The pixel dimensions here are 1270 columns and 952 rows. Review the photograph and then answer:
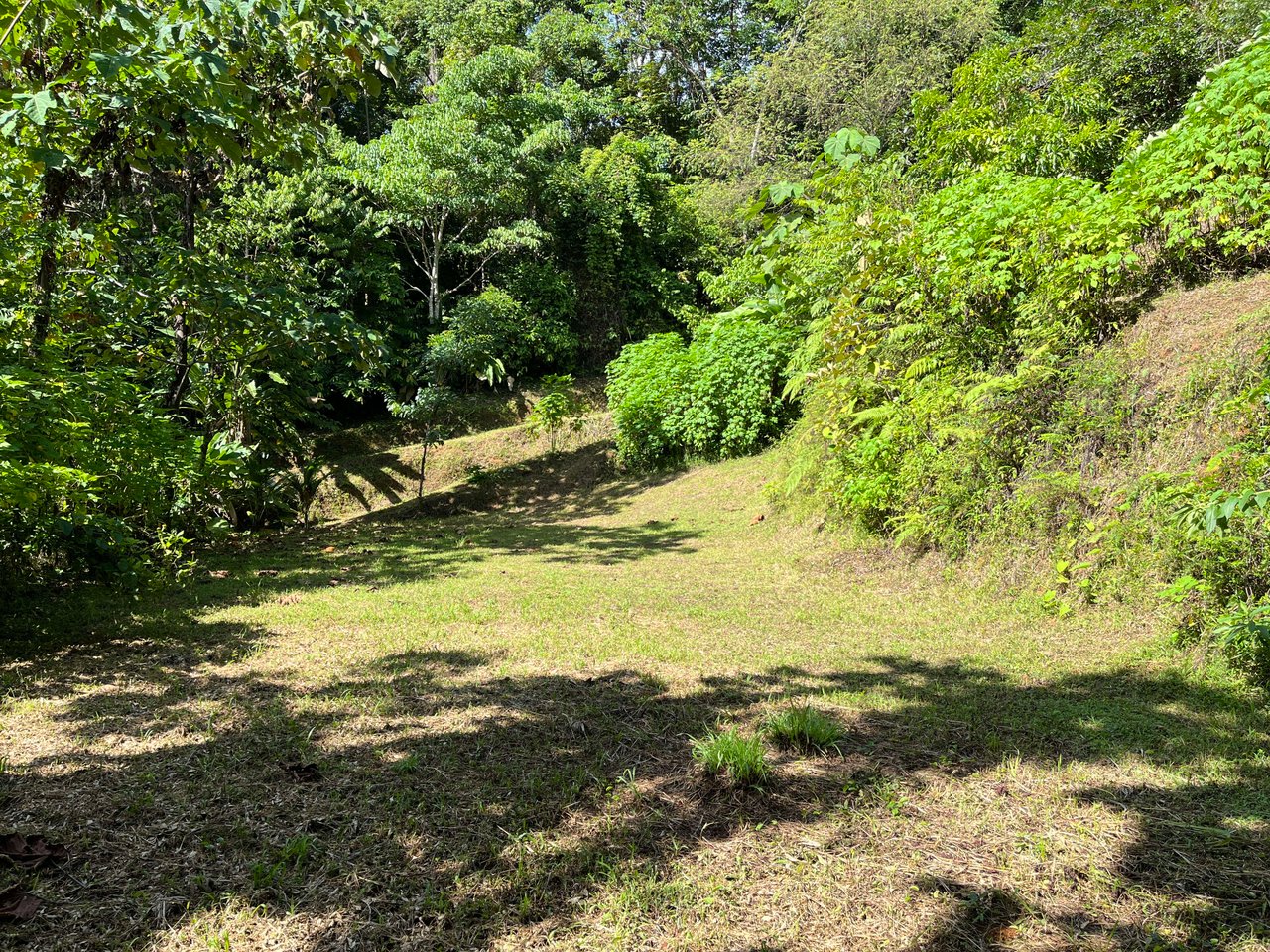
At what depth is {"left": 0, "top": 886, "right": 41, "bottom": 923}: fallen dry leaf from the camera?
2.05 m

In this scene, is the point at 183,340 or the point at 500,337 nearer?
the point at 183,340

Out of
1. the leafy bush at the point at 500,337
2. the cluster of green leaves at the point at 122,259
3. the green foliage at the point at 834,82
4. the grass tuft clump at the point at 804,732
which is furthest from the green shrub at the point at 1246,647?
the leafy bush at the point at 500,337

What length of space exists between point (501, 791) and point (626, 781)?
0.50 metres

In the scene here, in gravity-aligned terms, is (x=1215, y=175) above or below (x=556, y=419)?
above

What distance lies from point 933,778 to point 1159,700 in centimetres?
166

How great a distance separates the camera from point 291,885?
2.27 meters

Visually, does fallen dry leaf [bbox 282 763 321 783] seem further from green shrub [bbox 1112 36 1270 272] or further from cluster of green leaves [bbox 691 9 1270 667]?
green shrub [bbox 1112 36 1270 272]

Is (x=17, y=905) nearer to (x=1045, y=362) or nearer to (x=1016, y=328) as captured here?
(x=1045, y=362)

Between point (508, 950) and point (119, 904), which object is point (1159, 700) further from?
point (119, 904)

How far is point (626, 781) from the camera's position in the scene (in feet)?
9.54

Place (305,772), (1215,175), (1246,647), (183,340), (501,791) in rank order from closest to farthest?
1. (501,791)
2. (305,772)
3. (1246,647)
4. (1215,175)
5. (183,340)

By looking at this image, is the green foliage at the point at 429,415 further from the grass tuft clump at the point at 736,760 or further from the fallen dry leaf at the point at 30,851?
the grass tuft clump at the point at 736,760

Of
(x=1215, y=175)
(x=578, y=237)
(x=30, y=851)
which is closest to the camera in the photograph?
(x=30, y=851)

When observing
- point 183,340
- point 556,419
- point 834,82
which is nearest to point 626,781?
point 183,340
